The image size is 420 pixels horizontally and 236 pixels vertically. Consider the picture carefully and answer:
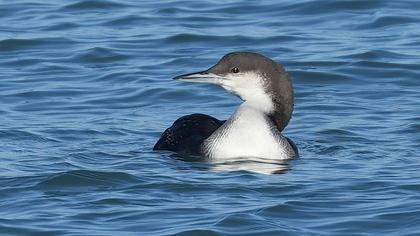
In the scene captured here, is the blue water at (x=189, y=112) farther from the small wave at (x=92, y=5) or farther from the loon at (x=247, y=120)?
the loon at (x=247, y=120)

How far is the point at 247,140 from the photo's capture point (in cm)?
1133

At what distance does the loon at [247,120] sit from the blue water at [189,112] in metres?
0.16

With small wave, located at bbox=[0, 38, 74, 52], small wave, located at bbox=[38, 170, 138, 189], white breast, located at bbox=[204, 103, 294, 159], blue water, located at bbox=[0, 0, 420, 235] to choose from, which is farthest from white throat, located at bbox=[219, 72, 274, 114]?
small wave, located at bbox=[0, 38, 74, 52]

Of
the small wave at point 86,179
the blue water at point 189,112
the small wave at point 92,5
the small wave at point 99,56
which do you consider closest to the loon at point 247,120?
the blue water at point 189,112

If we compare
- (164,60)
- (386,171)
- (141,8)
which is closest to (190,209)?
(386,171)

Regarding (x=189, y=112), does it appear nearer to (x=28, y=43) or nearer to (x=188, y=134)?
(x=188, y=134)

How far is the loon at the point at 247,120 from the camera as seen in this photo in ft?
37.2

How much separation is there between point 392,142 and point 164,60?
13.7 feet

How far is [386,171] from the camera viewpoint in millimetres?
11195

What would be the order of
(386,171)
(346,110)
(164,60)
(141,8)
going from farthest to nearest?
(141,8)
(164,60)
(346,110)
(386,171)

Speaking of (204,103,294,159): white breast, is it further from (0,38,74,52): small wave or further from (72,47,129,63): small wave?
(0,38,74,52): small wave

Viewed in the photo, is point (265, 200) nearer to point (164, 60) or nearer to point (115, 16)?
point (164, 60)

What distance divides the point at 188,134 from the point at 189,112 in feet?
6.92

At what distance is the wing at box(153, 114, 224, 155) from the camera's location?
1165cm
